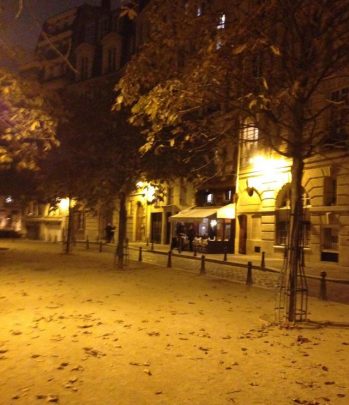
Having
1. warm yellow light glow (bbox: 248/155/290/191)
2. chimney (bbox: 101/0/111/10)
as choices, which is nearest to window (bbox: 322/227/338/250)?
warm yellow light glow (bbox: 248/155/290/191)

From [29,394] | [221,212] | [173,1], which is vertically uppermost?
[173,1]

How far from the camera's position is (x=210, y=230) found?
36.0 metres

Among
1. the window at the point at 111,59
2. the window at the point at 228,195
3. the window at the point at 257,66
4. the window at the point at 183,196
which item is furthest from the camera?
the window at the point at 111,59

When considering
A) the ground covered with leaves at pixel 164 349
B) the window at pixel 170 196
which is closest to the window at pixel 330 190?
the ground covered with leaves at pixel 164 349

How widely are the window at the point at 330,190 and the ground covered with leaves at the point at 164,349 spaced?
1410cm

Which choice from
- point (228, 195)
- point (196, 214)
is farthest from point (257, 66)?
point (228, 195)

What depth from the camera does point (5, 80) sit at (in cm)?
771

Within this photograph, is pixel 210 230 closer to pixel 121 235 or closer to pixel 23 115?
pixel 121 235

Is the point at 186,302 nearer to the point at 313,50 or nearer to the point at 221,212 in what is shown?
the point at 313,50

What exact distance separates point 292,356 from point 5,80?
5.66 metres

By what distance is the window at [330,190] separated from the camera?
26.3m

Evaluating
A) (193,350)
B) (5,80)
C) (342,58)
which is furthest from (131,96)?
(193,350)

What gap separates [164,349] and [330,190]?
2078 centimetres

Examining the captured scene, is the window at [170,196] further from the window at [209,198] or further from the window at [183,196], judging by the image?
the window at [209,198]
